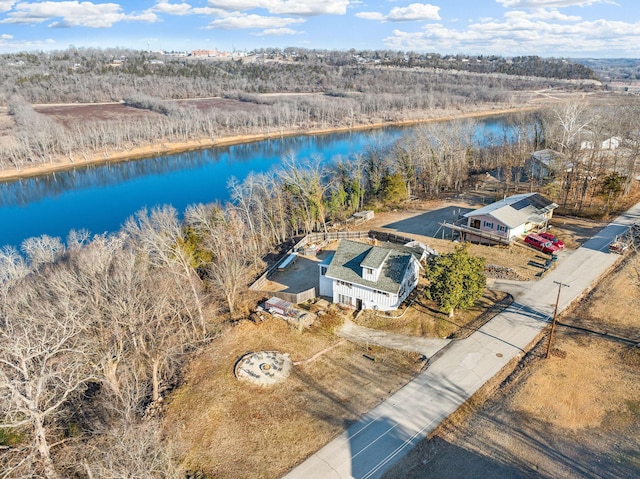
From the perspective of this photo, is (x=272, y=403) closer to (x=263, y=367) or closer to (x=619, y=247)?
(x=263, y=367)

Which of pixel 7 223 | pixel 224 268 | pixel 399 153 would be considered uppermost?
pixel 399 153

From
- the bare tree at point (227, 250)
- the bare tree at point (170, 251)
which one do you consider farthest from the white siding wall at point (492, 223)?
the bare tree at point (170, 251)

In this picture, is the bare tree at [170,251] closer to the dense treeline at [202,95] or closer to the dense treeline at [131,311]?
the dense treeline at [131,311]

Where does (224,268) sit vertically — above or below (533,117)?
below

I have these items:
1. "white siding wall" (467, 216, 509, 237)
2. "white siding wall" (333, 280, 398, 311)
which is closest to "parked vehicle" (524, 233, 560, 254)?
"white siding wall" (467, 216, 509, 237)

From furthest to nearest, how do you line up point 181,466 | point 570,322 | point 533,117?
point 533,117
point 570,322
point 181,466

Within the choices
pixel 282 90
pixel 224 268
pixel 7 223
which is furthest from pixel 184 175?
pixel 282 90

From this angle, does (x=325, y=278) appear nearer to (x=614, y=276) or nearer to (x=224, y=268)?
(x=224, y=268)

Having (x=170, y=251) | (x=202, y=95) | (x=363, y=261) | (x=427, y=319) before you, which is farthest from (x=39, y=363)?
(x=202, y=95)
